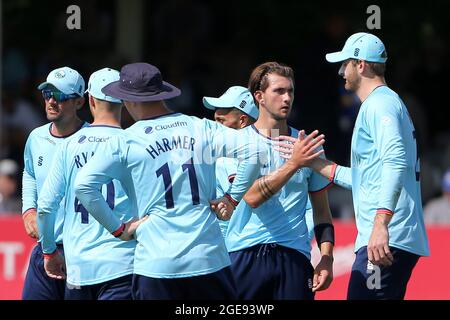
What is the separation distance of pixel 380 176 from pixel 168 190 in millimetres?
1368

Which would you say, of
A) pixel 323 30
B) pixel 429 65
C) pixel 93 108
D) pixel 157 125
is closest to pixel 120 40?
pixel 323 30

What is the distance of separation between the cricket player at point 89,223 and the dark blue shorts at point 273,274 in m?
0.81

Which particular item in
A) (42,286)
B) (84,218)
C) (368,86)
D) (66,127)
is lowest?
(42,286)

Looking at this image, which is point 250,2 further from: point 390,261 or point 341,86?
point 390,261

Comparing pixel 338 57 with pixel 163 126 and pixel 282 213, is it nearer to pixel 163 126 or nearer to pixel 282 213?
pixel 282 213

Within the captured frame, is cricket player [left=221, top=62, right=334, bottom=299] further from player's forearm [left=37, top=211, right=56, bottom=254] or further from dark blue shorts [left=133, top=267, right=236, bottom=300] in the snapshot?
player's forearm [left=37, top=211, right=56, bottom=254]

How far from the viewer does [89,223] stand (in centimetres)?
796

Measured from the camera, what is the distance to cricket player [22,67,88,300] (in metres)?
8.68

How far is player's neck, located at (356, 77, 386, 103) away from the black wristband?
0.99 m

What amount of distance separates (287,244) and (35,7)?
372 inches

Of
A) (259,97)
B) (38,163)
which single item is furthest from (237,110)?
(38,163)

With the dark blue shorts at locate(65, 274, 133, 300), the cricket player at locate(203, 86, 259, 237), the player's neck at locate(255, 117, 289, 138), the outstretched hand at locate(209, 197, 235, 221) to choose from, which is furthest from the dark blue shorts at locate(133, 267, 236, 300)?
the cricket player at locate(203, 86, 259, 237)

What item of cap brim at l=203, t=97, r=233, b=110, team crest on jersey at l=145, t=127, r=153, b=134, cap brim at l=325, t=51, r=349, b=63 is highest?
cap brim at l=325, t=51, r=349, b=63

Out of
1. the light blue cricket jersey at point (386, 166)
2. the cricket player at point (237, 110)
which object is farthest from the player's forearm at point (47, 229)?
the light blue cricket jersey at point (386, 166)
